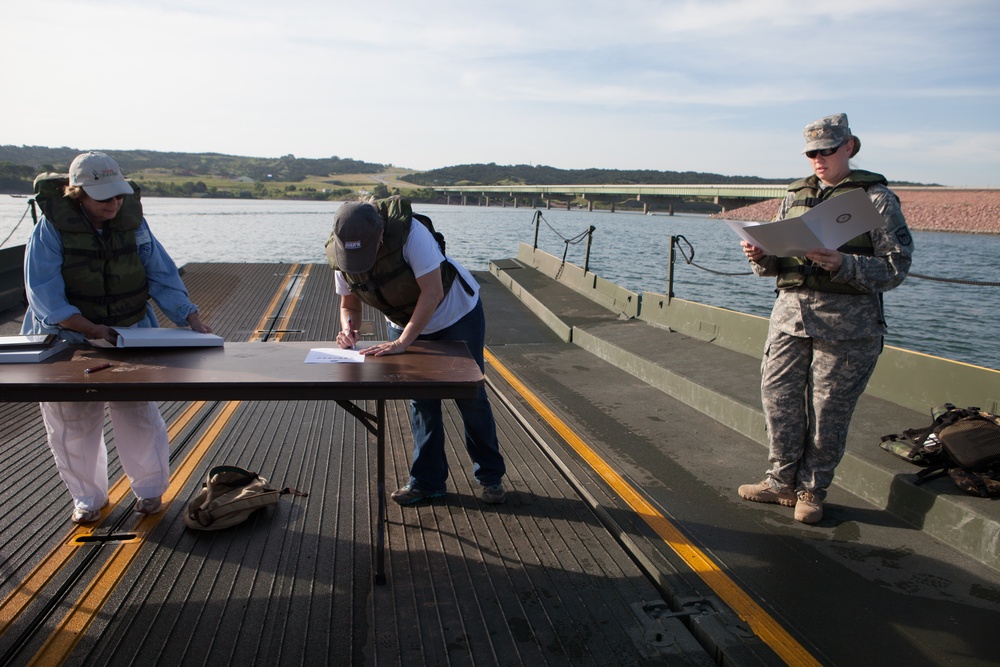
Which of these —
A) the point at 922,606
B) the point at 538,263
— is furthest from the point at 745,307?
the point at 922,606

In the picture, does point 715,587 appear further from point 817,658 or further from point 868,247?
point 868,247

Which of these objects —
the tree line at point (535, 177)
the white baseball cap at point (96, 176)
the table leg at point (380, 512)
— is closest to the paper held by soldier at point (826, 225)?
the table leg at point (380, 512)

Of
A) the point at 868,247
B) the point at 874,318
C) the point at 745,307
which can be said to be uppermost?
the point at 868,247

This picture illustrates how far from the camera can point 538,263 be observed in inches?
569

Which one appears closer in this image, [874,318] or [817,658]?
[817,658]

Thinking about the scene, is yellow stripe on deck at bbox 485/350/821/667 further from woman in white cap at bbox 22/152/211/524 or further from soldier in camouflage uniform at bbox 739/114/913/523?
woman in white cap at bbox 22/152/211/524

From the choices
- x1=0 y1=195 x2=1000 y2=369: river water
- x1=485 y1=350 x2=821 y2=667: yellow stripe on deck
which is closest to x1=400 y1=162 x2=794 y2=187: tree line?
x1=0 y1=195 x2=1000 y2=369: river water

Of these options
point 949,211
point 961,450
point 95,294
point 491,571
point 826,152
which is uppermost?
point 949,211

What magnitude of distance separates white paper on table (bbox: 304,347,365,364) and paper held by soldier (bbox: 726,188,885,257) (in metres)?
2.00

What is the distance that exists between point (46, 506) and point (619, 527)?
3124mm

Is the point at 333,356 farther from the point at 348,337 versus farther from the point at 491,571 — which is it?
the point at 491,571

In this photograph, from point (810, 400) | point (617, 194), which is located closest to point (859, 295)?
point (810, 400)

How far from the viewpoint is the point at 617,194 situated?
76.5m

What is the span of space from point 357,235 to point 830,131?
235 centimetres
